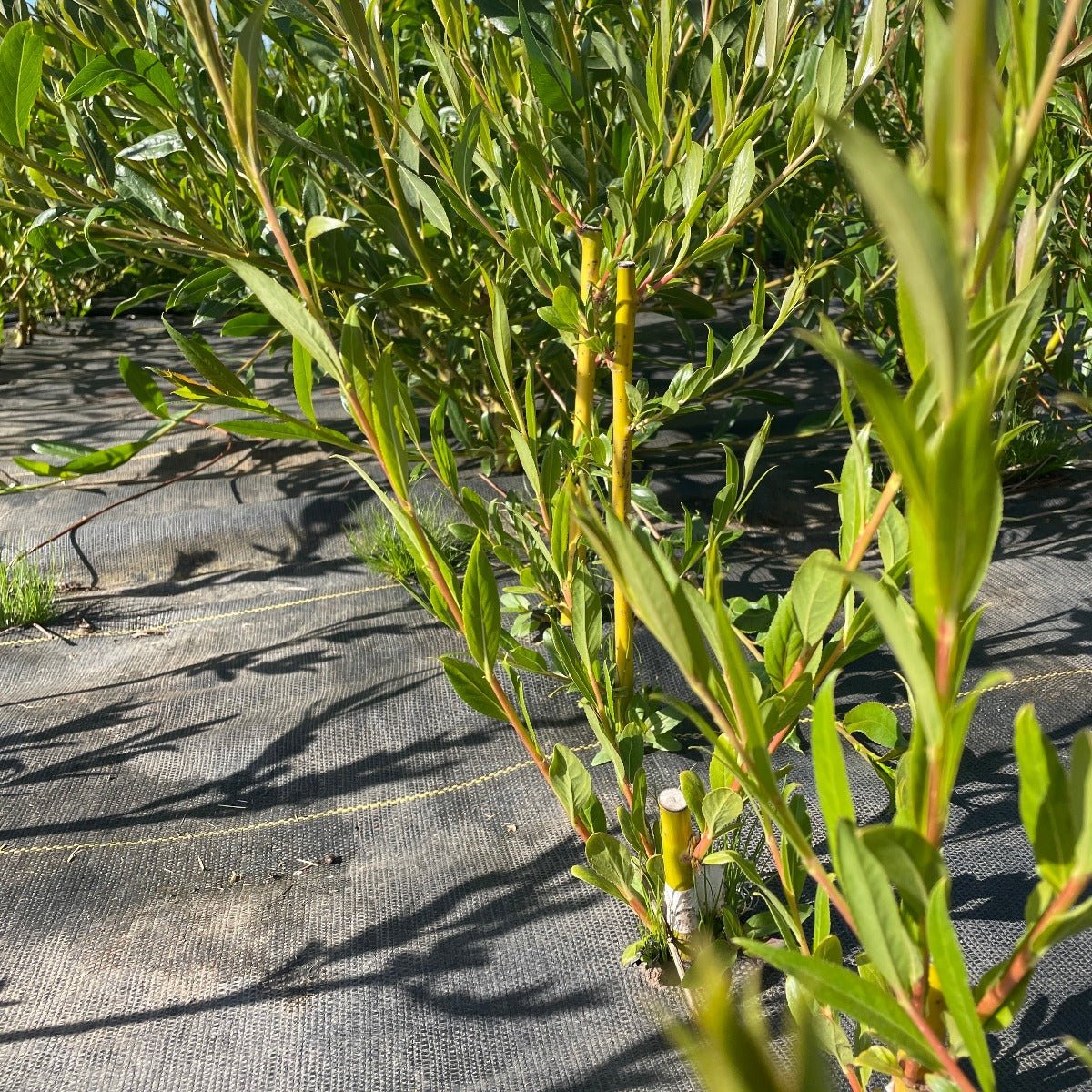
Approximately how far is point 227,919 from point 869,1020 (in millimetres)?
852

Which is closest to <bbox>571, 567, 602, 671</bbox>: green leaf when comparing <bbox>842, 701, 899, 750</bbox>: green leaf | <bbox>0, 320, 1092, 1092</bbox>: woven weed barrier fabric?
<bbox>842, 701, 899, 750</bbox>: green leaf

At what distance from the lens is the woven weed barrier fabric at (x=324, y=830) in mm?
946

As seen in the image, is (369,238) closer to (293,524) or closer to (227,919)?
(293,524)

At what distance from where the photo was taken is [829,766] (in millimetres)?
468

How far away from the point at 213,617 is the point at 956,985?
160cm

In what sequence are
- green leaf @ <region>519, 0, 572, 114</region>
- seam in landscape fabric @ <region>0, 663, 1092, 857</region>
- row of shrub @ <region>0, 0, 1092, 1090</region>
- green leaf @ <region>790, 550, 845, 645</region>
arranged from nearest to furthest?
row of shrub @ <region>0, 0, 1092, 1090</region> < green leaf @ <region>790, 550, 845, 645</region> < green leaf @ <region>519, 0, 572, 114</region> < seam in landscape fabric @ <region>0, 663, 1092, 857</region>

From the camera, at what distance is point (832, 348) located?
37cm

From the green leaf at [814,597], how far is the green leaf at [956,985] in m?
0.23

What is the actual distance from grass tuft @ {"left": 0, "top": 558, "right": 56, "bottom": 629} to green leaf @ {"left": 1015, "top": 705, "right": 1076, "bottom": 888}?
5.74 feet

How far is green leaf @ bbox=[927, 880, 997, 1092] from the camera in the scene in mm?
428

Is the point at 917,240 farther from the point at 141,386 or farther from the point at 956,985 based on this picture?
the point at 141,386

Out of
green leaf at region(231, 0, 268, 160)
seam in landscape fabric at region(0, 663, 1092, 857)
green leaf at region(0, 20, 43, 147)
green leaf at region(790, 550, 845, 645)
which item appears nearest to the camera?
green leaf at region(231, 0, 268, 160)

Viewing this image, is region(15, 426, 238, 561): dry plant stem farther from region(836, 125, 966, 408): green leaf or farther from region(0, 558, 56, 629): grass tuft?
region(836, 125, 966, 408): green leaf

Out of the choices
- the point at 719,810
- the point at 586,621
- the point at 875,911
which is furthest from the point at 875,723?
the point at 875,911
